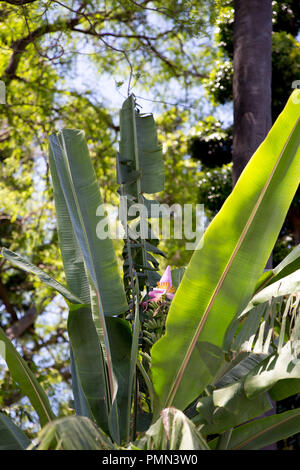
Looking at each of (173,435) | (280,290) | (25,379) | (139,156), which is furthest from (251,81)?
(173,435)

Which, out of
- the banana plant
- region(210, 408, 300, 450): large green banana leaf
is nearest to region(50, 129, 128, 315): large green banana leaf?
the banana plant

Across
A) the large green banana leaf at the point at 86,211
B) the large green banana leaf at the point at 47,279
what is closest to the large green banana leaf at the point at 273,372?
the large green banana leaf at the point at 86,211

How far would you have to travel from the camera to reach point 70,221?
8.46 feet

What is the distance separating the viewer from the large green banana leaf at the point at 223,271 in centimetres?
210

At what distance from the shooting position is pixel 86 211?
2467 millimetres

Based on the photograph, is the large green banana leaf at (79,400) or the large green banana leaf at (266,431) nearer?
the large green banana leaf at (266,431)

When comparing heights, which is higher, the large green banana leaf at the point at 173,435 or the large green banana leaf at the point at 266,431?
the large green banana leaf at the point at 173,435

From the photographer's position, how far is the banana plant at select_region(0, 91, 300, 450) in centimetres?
197

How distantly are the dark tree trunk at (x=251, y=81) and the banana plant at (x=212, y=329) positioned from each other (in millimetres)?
1181

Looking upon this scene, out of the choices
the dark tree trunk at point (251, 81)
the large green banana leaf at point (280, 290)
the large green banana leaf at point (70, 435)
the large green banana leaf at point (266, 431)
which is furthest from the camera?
the dark tree trunk at point (251, 81)

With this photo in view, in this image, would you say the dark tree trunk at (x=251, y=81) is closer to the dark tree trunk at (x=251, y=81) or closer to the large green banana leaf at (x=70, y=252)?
the dark tree trunk at (x=251, y=81)

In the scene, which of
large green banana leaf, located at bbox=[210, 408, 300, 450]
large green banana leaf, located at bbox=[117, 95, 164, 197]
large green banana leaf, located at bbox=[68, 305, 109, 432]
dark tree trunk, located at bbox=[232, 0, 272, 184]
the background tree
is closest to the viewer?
large green banana leaf, located at bbox=[210, 408, 300, 450]

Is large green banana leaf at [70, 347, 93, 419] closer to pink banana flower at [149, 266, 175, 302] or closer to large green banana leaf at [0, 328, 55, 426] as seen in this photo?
large green banana leaf at [0, 328, 55, 426]
